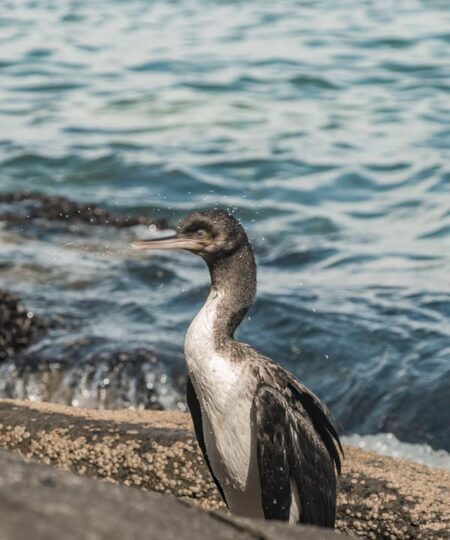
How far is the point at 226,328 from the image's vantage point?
4582mm

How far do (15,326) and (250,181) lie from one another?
5202mm

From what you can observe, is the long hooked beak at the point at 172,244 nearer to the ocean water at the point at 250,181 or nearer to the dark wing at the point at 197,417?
the dark wing at the point at 197,417

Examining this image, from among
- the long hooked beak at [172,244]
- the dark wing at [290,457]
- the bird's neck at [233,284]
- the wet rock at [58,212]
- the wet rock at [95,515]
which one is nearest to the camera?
the wet rock at [95,515]

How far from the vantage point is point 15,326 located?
8.41m

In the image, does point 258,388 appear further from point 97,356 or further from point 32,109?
point 32,109

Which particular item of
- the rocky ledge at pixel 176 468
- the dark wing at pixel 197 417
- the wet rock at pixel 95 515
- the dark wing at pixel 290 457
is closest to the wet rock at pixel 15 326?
the rocky ledge at pixel 176 468

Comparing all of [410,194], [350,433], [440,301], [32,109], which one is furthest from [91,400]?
[32,109]

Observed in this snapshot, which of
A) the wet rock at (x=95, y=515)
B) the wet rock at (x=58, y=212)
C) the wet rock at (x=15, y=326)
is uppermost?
the wet rock at (x=95, y=515)

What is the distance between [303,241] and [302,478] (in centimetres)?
676

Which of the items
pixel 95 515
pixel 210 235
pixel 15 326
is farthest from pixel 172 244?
pixel 15 326

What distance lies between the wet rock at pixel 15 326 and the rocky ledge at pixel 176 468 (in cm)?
287

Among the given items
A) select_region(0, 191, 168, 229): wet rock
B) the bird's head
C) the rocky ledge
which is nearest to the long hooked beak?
the bird's head

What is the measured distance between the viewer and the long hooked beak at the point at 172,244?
4531mm

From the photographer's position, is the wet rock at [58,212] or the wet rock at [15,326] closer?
the wet rock at [15,326]
